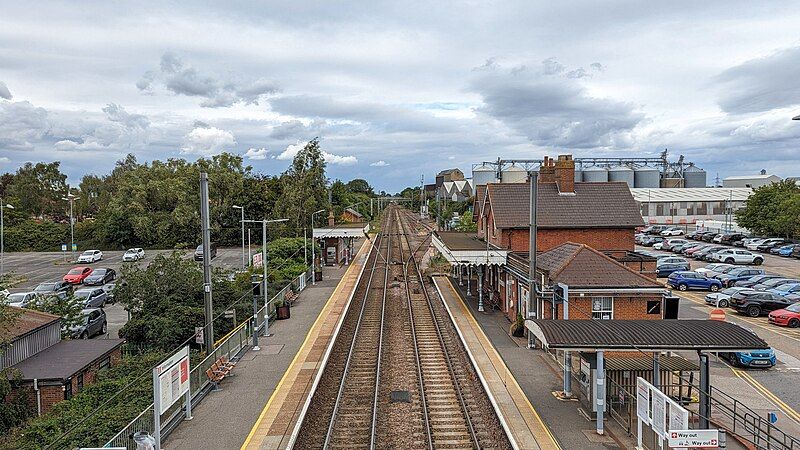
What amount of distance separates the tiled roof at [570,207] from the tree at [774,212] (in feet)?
104

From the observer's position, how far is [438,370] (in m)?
22.7

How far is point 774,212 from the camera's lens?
202ft

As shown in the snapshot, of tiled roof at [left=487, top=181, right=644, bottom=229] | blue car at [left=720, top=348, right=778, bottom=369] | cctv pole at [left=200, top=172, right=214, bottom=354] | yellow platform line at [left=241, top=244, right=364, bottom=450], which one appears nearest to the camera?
yellow platform line at [left=241, top=244, right=364, bottom=450]

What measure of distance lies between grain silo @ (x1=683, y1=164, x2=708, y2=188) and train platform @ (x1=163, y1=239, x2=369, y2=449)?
103721mm

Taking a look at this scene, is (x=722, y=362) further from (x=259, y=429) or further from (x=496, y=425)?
(x=259, y=429)

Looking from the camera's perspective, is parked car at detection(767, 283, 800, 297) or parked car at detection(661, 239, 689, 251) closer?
parked car at detection(767, 283, 800, 297)

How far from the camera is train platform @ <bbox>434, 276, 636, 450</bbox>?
49.6 feet

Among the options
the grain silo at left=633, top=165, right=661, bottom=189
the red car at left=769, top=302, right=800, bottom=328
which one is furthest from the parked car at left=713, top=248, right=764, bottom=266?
the grain silo at left=633, top=165, right=661, bottom=189

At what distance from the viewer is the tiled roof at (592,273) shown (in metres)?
24.1

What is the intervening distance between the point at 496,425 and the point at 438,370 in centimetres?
621

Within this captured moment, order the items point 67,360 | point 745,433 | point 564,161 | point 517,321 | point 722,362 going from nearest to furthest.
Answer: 1. point 745,433
2. point 67,360
3. point 722,362
4. point 517,321
5. point 564,161

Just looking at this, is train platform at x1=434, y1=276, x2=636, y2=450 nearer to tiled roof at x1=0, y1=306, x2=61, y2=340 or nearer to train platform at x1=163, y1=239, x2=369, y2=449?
train platform at x1=163, y1=239, x2=369, y2=449

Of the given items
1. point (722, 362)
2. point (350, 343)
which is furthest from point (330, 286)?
point (722, 362)

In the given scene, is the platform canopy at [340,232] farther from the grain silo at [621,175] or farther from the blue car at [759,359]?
the grain silo at [621,175]
